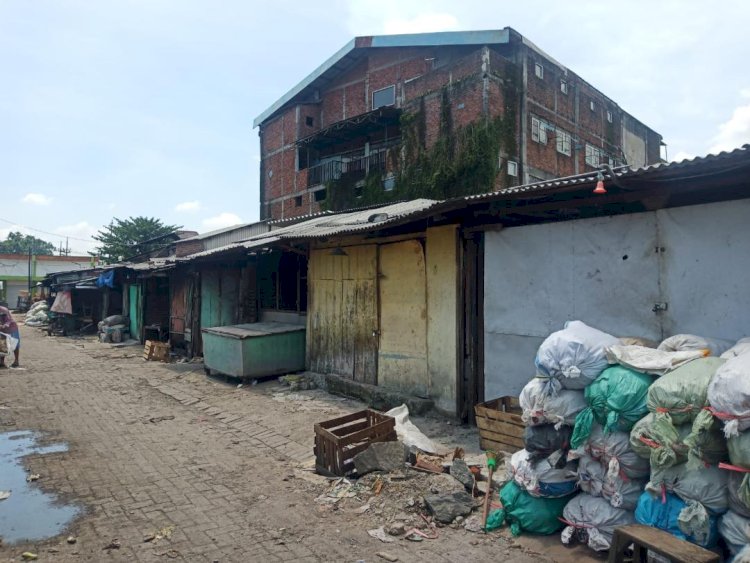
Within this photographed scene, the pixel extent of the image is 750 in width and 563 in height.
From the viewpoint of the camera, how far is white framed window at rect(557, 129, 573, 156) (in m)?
23.5

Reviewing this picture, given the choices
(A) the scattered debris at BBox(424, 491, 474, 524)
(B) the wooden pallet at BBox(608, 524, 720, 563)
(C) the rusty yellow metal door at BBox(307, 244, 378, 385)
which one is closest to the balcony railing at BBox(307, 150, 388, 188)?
(C) the rusty yellow metal door at BBox(307, 244, 378, 385)

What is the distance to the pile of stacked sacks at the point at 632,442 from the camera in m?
2.92

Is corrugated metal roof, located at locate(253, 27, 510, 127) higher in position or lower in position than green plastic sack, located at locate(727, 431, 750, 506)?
higher

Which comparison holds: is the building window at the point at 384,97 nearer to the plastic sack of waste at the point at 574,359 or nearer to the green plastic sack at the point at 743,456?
the plastic sack of waste at the point at 574,359

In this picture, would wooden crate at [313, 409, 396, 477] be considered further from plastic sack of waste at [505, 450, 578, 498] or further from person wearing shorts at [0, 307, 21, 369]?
person wearing shorts at [0, 307, 21, 369]

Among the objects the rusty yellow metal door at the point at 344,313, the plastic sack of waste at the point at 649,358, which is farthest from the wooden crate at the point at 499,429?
the rusty yellow metal door at the point at 344,313

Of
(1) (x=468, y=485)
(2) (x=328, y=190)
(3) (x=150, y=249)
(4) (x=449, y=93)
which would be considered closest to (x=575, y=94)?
(4) (x=449, y=93)

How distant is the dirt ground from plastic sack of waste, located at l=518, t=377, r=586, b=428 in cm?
92

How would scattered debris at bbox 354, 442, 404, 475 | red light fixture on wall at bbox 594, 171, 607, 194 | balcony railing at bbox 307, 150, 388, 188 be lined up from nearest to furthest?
red light fixture on wall at bbox 594, 171, 607, 194 < scattered debris at bbox 354, 442, 404, 475 < balcony railing at bbox 307, 150, 388, 188

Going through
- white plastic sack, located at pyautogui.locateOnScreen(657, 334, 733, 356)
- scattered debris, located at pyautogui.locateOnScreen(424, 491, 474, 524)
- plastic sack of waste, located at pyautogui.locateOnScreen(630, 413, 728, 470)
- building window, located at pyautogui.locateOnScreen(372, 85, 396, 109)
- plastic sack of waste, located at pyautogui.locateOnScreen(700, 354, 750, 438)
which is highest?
building window, located at pyautogui.locateOnScreen(372, 85, 396, 109)

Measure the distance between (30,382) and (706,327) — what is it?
12.6 m

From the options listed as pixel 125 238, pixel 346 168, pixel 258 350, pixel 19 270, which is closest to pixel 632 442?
pixel 258 350

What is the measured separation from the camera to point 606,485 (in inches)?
138

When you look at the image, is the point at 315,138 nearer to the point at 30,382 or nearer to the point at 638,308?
the point at 30,382
